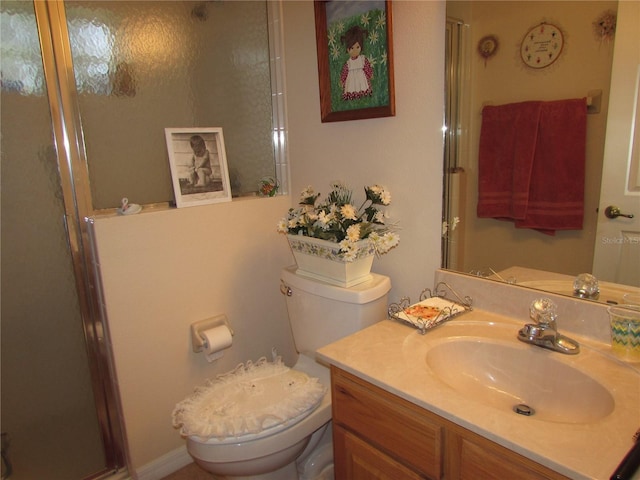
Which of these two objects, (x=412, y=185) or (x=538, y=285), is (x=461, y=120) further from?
(x=538, y=285)

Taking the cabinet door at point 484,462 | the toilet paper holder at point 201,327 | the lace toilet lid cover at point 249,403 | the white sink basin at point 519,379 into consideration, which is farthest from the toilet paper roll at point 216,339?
the cabinet door at point 484,462

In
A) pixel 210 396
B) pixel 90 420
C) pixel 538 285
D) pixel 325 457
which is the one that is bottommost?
pixel 325 457

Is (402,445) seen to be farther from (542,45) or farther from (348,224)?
(542,45)

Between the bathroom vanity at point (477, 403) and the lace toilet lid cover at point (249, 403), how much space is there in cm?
21

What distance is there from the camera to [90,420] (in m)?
1.58

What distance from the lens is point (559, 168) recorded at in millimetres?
1096

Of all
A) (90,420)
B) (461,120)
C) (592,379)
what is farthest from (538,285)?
(90,420)

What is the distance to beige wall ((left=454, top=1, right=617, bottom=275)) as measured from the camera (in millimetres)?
1022

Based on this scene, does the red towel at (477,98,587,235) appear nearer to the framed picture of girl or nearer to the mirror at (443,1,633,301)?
Result: the mirror at (443,1,633,301)

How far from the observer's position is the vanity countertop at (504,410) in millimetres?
695

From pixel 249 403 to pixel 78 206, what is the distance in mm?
874

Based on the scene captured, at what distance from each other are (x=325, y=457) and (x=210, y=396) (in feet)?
1.63

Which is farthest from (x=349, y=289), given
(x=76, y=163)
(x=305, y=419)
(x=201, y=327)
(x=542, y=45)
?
(x=76, y=163)

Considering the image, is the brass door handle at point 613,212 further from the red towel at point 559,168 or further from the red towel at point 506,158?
the red towel at point 506,158
